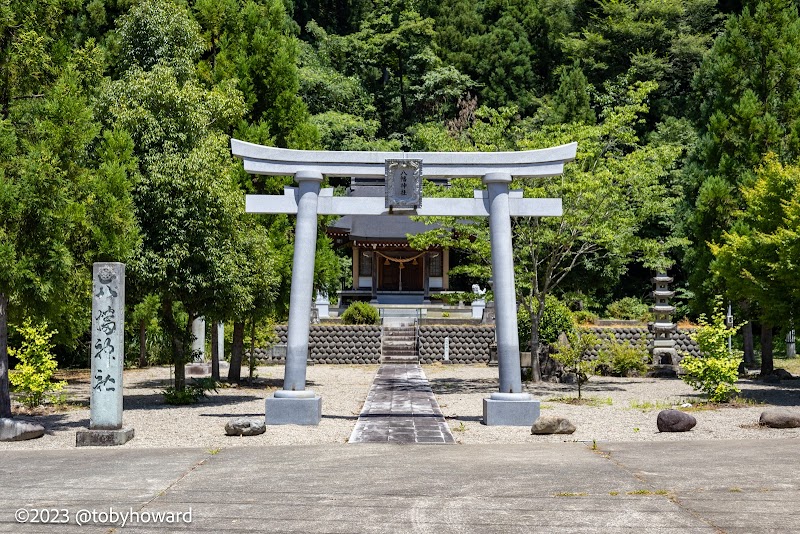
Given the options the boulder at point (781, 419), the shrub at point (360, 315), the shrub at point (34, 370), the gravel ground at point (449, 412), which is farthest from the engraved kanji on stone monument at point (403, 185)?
the shrub at point (360, 315)

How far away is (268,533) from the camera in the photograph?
21.0 ft

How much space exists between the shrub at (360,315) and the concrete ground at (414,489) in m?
20.8

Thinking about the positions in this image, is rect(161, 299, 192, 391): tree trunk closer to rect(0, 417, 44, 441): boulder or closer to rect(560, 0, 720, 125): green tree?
rect(0, 417, 44, 441): boulder

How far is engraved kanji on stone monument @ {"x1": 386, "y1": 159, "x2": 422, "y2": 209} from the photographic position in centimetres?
1409

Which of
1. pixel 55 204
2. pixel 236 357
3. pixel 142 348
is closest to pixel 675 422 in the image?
pixel 55 204

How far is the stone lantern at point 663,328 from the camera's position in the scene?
1053 inches

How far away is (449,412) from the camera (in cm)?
1586

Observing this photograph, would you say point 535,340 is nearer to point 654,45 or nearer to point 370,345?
point 370,345

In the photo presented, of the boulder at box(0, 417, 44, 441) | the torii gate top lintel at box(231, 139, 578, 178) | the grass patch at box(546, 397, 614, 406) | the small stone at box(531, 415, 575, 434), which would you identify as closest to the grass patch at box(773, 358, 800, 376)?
the grass patch at box(546, 397, 614, 406)

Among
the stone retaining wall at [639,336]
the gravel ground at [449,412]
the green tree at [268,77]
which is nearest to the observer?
the gravel ground at [449,412]

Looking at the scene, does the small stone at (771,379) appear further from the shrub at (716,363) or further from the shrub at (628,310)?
the shrub at (628,310)

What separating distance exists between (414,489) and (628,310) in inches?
1127

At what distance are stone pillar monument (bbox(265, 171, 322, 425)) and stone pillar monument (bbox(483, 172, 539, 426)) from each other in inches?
114

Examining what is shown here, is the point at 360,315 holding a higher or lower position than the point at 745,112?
lower
